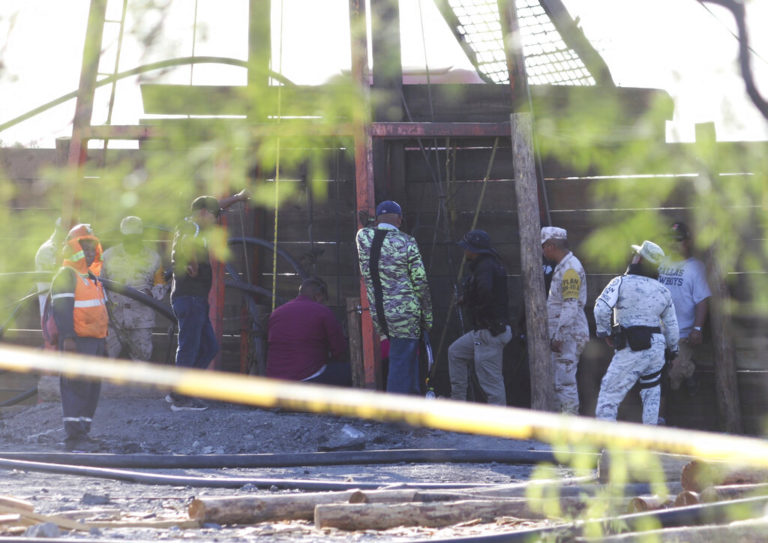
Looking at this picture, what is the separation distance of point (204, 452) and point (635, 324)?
348 centimetres

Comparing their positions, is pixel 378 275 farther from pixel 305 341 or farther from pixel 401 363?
pixel 305 341

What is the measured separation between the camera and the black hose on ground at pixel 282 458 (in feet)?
23.9

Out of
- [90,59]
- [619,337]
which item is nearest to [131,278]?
[619,337]

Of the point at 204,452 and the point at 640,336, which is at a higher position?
the point at 640,336

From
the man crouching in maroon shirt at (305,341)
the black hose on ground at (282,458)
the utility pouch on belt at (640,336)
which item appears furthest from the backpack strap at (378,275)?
the utility pouch on belt at (640,336)

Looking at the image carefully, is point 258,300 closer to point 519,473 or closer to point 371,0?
point 371,0

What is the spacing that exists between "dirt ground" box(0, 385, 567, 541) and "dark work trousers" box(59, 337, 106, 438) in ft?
1.02

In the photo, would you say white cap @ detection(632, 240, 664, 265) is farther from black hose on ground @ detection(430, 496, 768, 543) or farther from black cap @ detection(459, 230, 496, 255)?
black hose on ground @ detection(430, 496, 768, 543)

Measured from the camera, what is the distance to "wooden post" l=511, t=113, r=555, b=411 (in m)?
9.30

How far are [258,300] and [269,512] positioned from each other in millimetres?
6131

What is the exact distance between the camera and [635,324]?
8.16 m

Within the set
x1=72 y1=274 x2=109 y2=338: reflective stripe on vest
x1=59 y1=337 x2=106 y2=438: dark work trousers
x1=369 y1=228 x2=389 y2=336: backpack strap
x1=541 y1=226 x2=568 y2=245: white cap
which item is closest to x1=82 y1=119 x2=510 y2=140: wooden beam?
x1=541 y1=226 x2=568 y2=245: white cap

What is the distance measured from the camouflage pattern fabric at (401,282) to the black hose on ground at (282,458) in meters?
1.50

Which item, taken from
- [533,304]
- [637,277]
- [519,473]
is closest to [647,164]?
[519,473]
